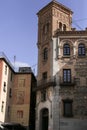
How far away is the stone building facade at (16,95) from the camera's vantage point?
4706cm

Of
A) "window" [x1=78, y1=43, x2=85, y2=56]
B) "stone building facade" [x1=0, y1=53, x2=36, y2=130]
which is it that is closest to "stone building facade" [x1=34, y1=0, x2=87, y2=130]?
"window" [x1=78, y1=43, x2=85, y2=56]

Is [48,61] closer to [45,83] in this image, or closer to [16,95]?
[45,83]

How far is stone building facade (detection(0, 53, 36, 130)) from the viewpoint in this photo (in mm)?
47062

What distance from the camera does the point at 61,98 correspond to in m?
42.5

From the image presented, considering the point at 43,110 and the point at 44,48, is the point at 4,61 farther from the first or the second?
the point at 43,110

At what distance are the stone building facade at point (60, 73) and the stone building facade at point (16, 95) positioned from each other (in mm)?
5045

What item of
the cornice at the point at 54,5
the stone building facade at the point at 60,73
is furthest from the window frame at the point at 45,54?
the cornice at the point at 54,5

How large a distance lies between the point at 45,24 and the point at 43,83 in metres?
9.94

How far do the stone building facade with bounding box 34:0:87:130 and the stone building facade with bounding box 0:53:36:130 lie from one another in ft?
16.6

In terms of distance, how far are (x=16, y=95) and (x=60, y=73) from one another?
10.6m

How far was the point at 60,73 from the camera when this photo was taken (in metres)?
43.9

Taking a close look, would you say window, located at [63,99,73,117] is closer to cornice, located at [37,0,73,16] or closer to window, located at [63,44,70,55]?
window, located at [63,44,70,55]

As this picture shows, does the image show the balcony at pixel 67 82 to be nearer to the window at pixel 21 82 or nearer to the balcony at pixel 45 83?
the balcony at pixel 45 83

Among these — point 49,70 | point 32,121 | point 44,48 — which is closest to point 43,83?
point 49,70
